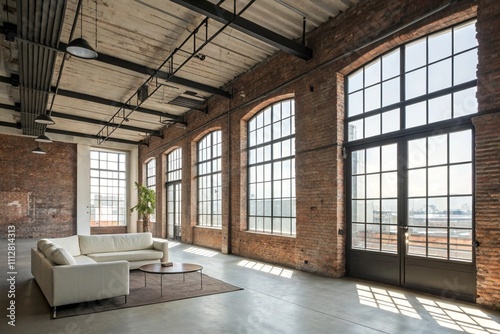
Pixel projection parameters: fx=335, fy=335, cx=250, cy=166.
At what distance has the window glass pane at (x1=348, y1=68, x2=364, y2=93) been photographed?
6.03 metres

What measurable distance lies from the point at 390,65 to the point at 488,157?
220 centimetres

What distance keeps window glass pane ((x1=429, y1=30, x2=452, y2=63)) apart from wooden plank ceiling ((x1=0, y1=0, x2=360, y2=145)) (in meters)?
1.51

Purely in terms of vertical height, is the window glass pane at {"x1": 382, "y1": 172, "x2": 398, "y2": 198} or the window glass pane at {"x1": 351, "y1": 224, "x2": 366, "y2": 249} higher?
the window glass pane at {"x1": 382, "y1": 172, "x2": 398, "y2": 198}

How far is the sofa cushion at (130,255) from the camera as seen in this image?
6238 mm

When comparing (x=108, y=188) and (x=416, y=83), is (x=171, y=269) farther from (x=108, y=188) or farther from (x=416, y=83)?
(x=108, y=188)

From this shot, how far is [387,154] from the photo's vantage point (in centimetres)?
555

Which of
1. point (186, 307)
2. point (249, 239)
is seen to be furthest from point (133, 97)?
point (186, 307)

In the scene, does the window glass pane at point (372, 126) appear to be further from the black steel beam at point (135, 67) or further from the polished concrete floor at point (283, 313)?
the black steel beam at point (135, 67)

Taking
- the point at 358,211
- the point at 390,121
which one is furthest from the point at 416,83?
the point at 358,211

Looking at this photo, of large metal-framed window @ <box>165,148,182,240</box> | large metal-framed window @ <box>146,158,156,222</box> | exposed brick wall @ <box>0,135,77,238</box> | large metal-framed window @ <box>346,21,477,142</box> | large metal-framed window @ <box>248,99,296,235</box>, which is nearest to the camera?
large metal-framed window @ <box>346,21,477,142</box>

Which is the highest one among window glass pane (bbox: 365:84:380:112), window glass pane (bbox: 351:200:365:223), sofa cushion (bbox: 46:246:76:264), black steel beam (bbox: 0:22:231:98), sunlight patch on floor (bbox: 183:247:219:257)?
black steel beam (bbox: 0:22:231:98)

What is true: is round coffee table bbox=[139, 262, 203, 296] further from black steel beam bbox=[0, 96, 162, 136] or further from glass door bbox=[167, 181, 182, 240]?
black steel beam bbox=[0, 96, 162, 136]

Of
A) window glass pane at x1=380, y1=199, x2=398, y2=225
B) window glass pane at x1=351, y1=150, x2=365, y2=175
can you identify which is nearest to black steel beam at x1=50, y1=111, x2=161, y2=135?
window glass pane at x1=351, y1=150, x2=365, y2=175

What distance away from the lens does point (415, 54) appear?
5.23m
